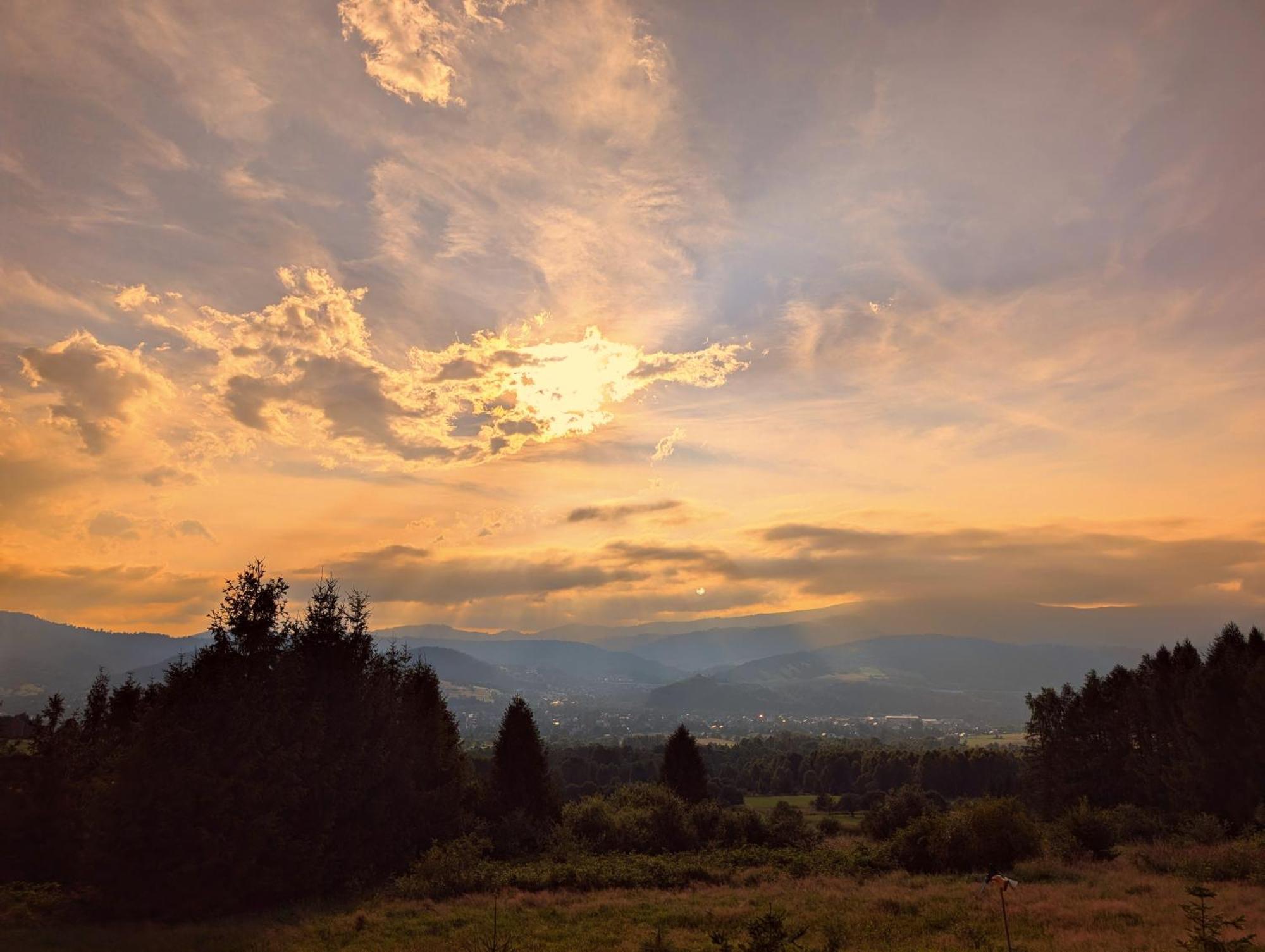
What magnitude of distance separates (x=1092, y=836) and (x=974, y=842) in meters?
8.68

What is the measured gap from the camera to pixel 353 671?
39406 millimetres

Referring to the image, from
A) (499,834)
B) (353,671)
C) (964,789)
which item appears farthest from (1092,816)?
(964,789)

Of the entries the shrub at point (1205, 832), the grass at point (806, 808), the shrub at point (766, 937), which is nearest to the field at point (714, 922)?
the shrub at point (766, 937)

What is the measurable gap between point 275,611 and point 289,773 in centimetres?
775

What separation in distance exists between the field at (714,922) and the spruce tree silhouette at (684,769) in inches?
1537

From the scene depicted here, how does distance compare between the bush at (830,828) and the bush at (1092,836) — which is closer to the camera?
the bush at (1092,836)

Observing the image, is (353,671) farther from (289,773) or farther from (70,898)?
(70,898)

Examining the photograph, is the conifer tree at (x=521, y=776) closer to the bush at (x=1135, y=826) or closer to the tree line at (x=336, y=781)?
the tree line at (x=336, y=781)

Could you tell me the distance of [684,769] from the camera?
70.8 metres

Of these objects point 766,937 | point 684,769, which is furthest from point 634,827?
point 766,937

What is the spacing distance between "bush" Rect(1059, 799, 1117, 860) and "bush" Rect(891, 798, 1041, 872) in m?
3.71

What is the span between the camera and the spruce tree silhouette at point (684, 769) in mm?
70125

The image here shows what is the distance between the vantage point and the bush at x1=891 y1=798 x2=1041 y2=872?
37.5 m

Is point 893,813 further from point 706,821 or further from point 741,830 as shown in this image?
point 706,821
